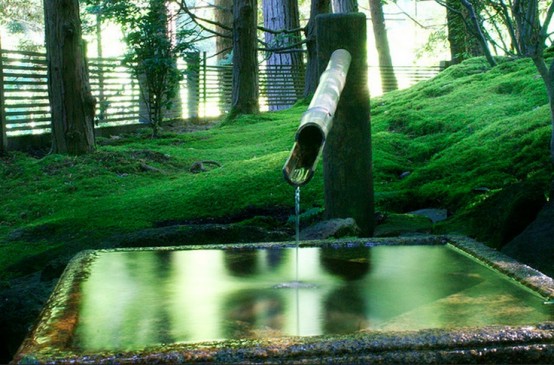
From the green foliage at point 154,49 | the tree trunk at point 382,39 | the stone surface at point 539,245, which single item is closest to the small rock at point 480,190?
the stone surface at point 539,245

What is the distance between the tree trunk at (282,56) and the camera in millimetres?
19156

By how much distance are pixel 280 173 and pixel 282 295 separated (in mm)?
5548

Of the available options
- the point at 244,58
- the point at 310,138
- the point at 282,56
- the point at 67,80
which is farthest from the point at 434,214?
the point at 282,56

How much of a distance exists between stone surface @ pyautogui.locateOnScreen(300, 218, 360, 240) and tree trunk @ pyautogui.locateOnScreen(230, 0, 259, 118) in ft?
36.9

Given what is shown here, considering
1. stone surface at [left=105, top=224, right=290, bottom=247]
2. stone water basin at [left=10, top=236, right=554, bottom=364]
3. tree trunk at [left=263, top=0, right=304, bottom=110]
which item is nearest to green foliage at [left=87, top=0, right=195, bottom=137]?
tree trunk at [left=263, top=0, right=304, bottom=110]

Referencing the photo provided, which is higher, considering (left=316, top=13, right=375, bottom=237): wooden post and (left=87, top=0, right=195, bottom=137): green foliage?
(left=87, top=0, right=195, bottom=137): green foliage

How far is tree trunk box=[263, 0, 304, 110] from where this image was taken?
62.8 feet

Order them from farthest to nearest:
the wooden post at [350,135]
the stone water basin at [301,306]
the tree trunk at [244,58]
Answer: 1. the tree trunk at [244,58]
2. the wooden post at [350,135]
3. the stone water basin at [301,306]

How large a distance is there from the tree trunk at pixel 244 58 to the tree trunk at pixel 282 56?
86.0 inches

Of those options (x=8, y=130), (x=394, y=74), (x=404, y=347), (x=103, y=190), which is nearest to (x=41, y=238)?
(x=103, y=190)

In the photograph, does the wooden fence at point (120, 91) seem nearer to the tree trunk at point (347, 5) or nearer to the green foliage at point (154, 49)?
the green foliage at point (154, 49)

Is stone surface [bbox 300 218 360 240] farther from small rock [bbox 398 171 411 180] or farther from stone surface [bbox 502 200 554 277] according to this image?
small rock [bbox 398 171 411 180]

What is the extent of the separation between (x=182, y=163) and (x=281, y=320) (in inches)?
365

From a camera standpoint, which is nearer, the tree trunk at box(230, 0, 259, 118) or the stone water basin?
the stone water basin
